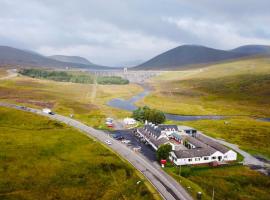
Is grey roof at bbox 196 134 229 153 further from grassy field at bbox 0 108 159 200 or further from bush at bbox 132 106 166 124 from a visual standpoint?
grassy field at bbox 0 108 159 200

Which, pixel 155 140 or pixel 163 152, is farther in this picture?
pixel 155 140

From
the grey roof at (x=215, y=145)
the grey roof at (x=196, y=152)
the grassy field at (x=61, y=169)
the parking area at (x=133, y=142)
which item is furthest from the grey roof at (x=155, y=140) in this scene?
the grassy field at (x=61, y=169)

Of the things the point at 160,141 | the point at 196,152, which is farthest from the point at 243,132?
the point at 160,141

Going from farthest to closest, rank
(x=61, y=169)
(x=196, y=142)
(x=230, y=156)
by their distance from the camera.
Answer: (x=196, y=142) → (x=230, y=156) → (x=61, y=169)

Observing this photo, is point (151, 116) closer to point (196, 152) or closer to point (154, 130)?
point (154, 130)

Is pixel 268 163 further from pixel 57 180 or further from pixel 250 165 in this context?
pixel 57 180

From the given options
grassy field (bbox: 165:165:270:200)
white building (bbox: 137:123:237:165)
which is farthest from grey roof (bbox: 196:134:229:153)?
grassy field (bbox: 165:165:270:200)
